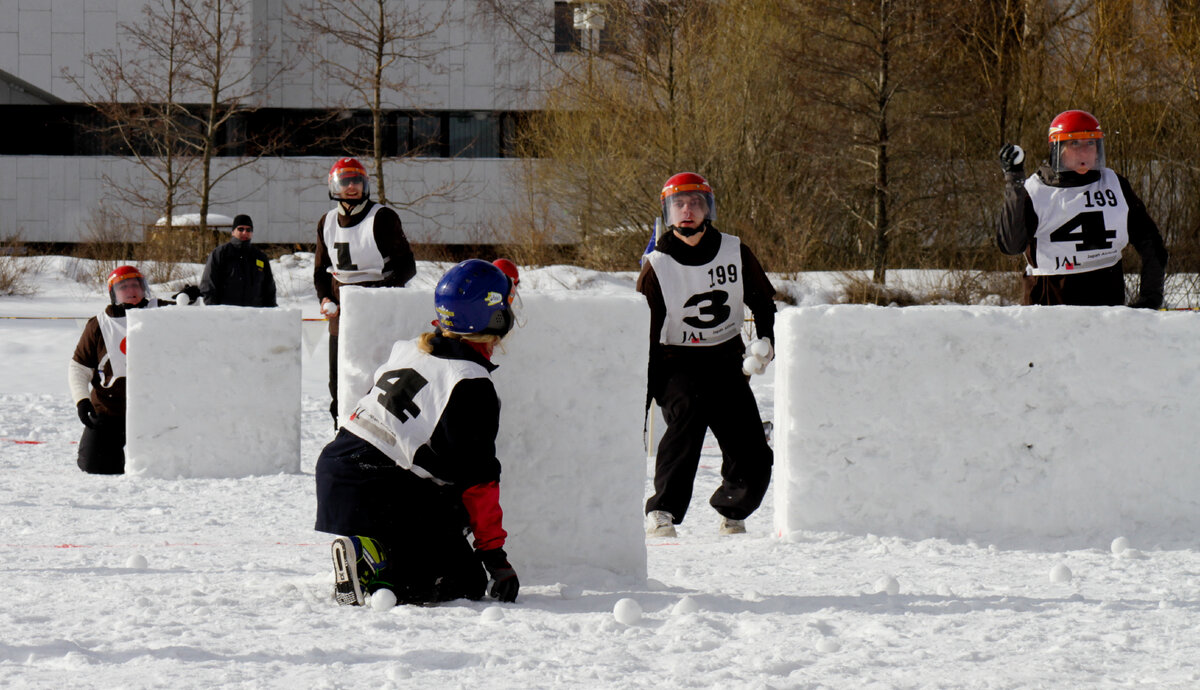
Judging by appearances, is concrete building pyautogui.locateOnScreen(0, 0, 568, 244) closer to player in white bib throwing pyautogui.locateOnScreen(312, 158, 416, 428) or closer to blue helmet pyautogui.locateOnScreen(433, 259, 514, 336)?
player in white bib throwing pyautogui.locateOnScreen(312, 158, 416, 428)

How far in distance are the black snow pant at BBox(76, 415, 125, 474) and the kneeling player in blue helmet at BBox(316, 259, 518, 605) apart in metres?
4.22

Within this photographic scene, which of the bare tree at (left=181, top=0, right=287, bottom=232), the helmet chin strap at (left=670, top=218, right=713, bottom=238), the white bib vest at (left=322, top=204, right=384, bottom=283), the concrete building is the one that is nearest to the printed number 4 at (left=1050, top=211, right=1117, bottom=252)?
the helmet chin strap at (left=670, top=218, right=713, bottom=238)

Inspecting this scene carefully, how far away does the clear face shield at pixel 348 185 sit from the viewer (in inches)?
313

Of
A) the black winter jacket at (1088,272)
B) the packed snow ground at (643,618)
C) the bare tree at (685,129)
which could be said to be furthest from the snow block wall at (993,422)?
the bare tree at (685,129)

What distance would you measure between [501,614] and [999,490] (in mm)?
2330

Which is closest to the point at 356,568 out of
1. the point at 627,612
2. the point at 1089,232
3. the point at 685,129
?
the point at 627,612

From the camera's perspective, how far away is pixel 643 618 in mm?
3832

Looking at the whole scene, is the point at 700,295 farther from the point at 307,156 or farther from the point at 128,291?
the point at 307,156

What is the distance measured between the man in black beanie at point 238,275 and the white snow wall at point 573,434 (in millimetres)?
7154

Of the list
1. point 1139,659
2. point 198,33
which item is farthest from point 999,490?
point 198,33

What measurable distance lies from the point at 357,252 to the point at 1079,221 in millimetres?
4070

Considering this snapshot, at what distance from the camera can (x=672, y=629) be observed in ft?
12.1

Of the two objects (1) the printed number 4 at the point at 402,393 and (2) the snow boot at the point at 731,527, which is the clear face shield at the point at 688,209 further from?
(1) the printed number 4 at the point at 402,393

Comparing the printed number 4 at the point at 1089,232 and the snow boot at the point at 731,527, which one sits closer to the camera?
the snow boot at the point at 731,527
